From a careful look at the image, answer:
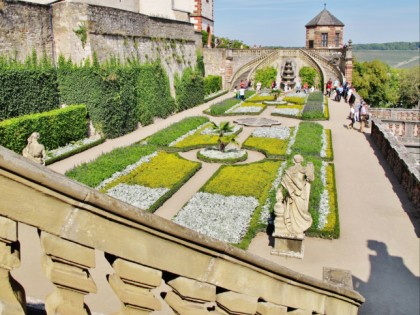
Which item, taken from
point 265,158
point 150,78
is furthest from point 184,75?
point 265,158

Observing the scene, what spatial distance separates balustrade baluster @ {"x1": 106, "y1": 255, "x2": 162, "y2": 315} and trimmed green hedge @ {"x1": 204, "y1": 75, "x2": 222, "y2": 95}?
118 ft

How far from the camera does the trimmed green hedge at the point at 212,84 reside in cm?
3778

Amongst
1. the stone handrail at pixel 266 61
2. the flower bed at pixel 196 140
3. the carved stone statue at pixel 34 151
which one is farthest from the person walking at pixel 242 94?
the carved stone statue at pixel 34 151

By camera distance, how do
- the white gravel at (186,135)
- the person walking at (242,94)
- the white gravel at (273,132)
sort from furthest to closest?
1. the person walking at (242,94)
2. the white gravel at (273,132)
3. the white gravel at (186,135)

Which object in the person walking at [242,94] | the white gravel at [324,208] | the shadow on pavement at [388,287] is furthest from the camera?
the person walking at [242,94]

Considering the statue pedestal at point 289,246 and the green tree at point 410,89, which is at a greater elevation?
the green tree at point 410,89

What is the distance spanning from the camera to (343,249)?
32.1 feet

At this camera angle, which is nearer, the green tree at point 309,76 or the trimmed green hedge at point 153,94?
the trimmed green hedge at point 153,94

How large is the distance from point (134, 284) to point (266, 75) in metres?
43.2

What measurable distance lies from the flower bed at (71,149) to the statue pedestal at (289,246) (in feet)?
33.2

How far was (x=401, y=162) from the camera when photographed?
47.0 feet

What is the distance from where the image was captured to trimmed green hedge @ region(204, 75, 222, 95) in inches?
1487

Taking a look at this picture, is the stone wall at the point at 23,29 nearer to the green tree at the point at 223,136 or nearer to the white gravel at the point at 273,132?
the green tree at the point at 223,136

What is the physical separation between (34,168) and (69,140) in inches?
742
